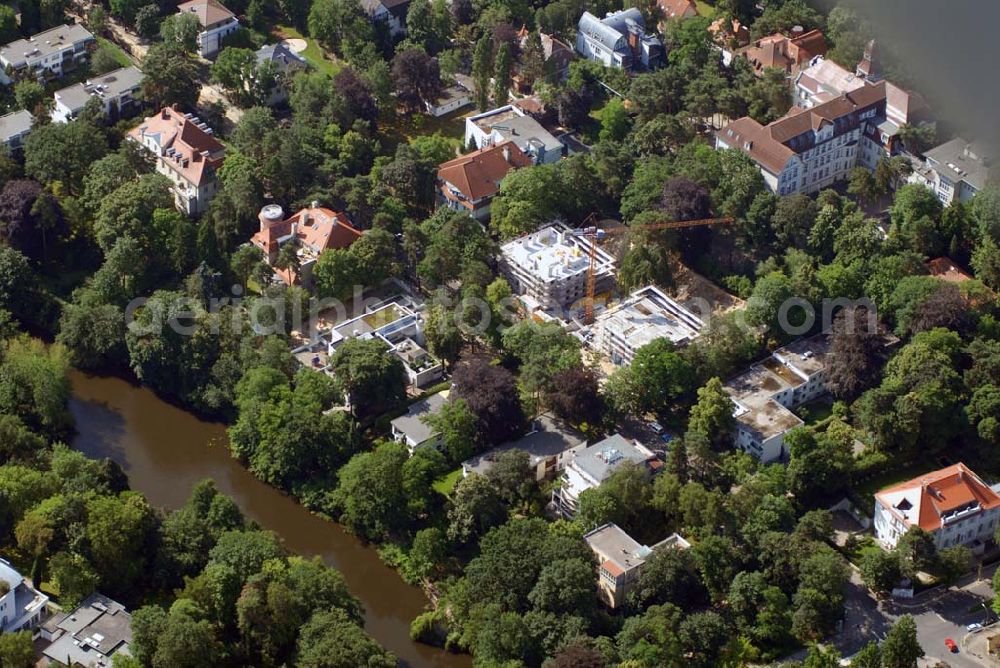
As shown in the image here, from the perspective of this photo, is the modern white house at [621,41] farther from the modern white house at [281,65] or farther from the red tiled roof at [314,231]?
the red tiled roof at [314,231]

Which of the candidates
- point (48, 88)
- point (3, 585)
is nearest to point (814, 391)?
point (3, 585)

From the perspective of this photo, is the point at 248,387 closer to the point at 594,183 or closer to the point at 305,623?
the point at 305,623

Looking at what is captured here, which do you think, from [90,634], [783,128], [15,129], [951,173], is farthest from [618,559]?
[15,129]

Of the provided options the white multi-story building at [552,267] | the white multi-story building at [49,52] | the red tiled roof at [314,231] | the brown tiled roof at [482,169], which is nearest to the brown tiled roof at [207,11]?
the white multi-story building at [49,52]

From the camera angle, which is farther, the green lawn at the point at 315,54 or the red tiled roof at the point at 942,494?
the green lawn at the point at 315,54

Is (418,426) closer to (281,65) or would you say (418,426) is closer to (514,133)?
(514,133)

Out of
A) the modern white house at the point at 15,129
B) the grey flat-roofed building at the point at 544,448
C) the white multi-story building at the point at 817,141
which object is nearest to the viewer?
the grey flat-roofed building at the point at 544,448

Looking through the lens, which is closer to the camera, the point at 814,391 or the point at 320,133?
the point at 814,391
